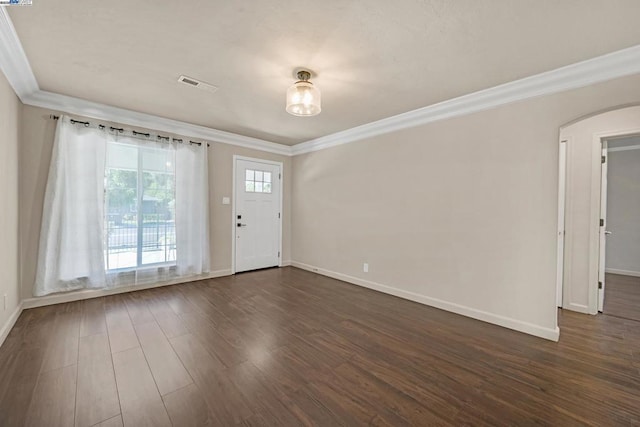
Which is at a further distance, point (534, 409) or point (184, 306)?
point (184, 306)

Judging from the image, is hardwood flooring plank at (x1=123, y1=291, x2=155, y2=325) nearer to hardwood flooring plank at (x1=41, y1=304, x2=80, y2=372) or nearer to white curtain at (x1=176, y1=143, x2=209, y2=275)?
hardwood flooring plank at (x1=41, y1=304, x2=80, y2=372)

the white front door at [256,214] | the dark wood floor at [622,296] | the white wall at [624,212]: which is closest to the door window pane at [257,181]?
the white front door at [256,214]

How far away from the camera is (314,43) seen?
2.08 meters

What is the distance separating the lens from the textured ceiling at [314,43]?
174cm

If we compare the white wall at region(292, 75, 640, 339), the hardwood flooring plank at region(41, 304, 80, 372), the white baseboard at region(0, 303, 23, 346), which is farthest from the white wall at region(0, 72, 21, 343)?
the white wall at region(292, 75, 640, 339)

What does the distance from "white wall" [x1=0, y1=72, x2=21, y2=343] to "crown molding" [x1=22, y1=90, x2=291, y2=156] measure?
0.90 feet

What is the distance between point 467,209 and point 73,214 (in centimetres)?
488

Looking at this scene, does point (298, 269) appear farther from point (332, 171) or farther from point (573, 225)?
point (573, 225)

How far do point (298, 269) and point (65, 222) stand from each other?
11.8ft

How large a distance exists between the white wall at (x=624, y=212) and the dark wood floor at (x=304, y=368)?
136 inches

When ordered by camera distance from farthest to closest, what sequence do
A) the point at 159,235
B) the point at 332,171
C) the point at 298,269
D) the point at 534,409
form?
the point at 298,269 < the point at 332,171 < the point at 159,235 < the point at 534,409

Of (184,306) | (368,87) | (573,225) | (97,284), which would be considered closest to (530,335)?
(573,225)

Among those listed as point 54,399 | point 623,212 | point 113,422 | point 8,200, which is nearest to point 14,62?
point 8,200

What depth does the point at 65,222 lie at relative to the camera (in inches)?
127
